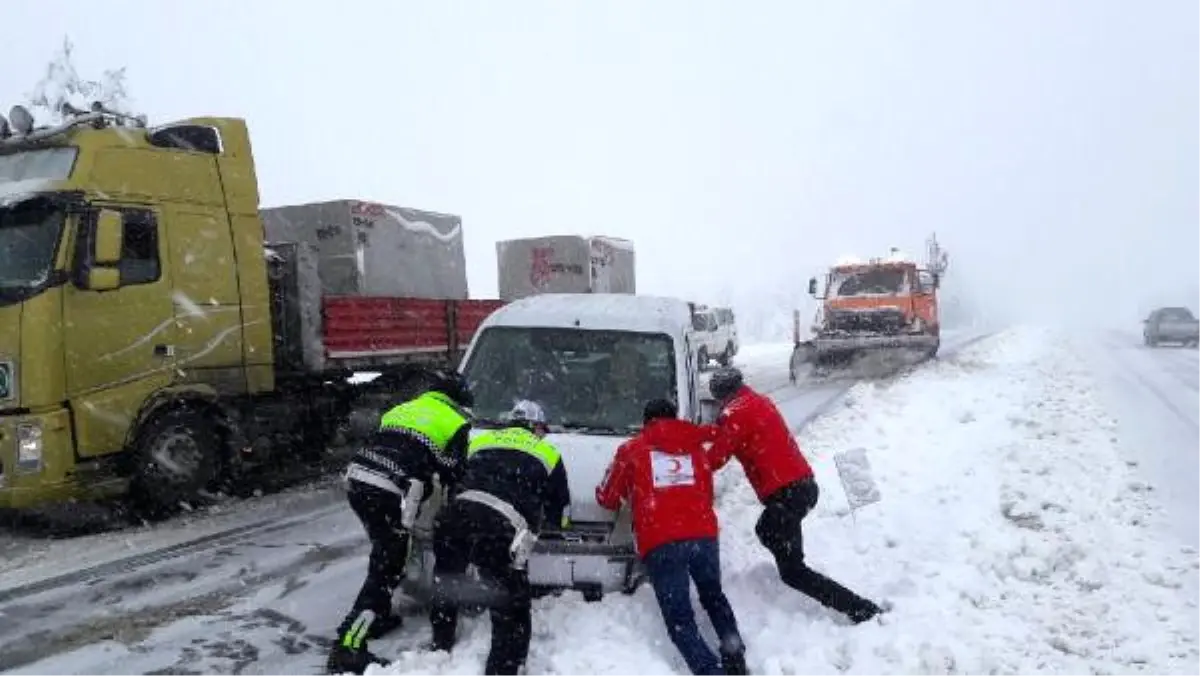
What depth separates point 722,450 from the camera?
5215 mm

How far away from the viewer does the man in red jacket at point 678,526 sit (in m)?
4.52

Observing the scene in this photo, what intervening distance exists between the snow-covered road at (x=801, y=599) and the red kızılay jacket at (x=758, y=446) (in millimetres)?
773

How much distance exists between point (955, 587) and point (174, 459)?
Answer: 6792 millimetres

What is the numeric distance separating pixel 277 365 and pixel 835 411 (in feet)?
27.6

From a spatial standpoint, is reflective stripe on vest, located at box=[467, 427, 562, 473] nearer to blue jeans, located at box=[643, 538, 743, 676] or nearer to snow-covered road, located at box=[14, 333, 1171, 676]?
blue jeans, located at box=[643, 538, 743, 676]

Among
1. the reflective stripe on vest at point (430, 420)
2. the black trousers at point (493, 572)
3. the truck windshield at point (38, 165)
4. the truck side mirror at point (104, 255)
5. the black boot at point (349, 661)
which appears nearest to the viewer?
the black trousers at point (493, 572)

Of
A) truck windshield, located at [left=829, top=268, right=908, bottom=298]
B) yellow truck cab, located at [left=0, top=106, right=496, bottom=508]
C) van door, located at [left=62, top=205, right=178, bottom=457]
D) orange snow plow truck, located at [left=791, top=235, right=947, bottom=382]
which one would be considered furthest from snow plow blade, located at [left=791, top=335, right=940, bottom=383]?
van door, located at [left=62, top=205, right=178, bottom=457]

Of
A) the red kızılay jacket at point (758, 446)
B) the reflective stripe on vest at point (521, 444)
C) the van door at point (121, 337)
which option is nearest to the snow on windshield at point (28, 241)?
the van door at point (121, 337)

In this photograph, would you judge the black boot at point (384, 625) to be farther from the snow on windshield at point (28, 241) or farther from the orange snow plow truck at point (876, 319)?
the orange snow plow truck at point (876, 319)

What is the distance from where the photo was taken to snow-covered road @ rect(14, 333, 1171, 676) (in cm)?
471

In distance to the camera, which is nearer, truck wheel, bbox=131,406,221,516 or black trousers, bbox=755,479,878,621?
black trousers, bbox=755,479,878,621

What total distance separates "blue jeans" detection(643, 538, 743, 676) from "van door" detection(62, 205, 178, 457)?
5.54 metres

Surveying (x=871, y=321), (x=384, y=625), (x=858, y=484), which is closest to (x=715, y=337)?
(x=871, y=321)

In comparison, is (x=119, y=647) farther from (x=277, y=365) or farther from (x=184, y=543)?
(x=277, y=365)
